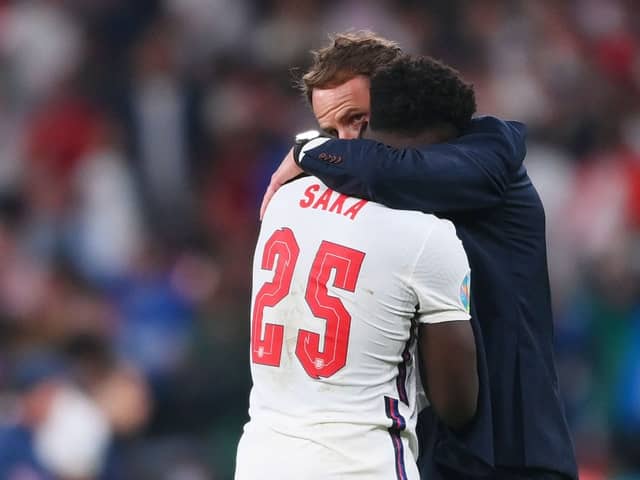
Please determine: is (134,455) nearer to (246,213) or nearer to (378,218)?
(246,213)

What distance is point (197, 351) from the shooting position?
682 cm

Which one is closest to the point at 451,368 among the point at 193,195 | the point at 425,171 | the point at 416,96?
the point at 425,171

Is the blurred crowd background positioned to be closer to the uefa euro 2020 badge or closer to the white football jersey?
the white football jersey

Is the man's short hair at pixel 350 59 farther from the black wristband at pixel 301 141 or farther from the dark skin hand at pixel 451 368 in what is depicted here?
the dark skin hand at pixel 451 368

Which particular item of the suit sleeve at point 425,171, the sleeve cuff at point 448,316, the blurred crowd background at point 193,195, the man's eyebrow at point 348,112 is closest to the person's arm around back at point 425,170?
the suit sleeve at point 425,171

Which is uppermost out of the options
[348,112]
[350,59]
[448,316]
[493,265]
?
[350,59]

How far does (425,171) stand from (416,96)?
0.19m

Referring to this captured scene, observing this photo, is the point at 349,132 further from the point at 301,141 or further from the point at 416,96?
the point at 416,96

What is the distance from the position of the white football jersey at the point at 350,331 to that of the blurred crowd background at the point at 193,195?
3.18 meters

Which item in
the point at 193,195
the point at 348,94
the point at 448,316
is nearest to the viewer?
the point at 448,316

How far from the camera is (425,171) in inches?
121

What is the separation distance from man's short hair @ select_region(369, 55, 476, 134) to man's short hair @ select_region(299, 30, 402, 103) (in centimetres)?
13

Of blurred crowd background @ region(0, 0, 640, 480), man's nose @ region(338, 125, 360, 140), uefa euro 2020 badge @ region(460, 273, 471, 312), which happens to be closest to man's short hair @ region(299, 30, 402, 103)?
man's nose @ region(338, 125, 360, 140)

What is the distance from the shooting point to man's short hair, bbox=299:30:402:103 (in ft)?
10.9
